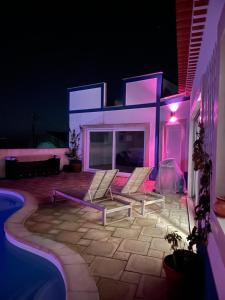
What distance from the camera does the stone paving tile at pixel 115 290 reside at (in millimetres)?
2621

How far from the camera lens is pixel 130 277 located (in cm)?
301

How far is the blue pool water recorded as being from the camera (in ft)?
10.0

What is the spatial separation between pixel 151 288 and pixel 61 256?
4.50 ft

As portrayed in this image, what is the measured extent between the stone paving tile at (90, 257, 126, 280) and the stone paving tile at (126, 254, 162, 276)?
12cm

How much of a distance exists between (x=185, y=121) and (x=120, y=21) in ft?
21.5

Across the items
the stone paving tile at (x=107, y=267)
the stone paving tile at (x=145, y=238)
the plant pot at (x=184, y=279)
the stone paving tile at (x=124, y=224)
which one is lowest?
the stone paving tile at (x=107, y=267)

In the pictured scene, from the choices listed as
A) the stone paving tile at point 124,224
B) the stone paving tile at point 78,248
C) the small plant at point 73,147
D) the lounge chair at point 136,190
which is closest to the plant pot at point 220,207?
the stone paving tile at point 78,248

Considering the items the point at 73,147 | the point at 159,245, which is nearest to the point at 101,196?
the point at 159,245

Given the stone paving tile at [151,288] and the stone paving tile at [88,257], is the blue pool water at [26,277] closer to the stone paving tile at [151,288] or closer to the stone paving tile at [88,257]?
the stone paving tile at [88,257]

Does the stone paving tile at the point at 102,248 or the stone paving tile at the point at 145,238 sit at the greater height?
the stone paving tile at the point at 145,238

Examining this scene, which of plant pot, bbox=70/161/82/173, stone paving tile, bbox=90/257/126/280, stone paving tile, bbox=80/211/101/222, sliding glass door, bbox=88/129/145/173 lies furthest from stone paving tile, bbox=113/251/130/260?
plant pot, bbox=70/161/82/173

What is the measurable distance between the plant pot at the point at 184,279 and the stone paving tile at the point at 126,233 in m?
1.83

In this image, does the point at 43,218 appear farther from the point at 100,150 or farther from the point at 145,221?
the point at 100,150

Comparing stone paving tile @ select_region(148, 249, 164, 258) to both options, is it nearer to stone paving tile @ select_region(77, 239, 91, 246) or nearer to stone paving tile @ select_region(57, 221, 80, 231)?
stone paving tile @ select_region(77, 239, 91, 246)
